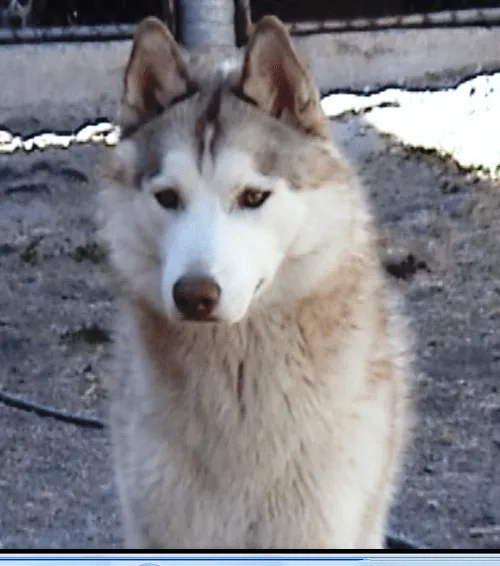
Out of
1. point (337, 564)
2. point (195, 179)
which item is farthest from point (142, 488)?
point (195, 179)

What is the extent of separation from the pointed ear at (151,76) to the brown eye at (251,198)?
0.47 feet

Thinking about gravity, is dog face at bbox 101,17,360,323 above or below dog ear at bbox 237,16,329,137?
below

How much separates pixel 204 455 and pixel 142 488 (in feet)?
0.24

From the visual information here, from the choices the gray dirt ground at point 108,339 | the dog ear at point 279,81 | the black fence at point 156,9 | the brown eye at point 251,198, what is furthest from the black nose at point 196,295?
the black fence at point 156,9

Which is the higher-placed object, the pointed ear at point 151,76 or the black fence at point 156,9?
the pointed ear at point 151,76

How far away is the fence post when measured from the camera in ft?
5.85

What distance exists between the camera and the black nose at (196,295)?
1.35m

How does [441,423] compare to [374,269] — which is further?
[441,423]

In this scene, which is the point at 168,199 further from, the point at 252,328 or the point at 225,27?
the point at 225,27

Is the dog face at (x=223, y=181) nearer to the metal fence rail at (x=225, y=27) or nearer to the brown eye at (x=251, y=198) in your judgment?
the brown eye at (x=251, y=198)

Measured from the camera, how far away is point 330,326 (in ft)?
4.90

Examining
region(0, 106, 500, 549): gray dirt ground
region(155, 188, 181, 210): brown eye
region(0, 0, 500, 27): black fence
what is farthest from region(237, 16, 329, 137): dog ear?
region(0, 0, 500, 27): black fence

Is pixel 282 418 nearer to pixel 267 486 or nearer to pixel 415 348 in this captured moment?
pixel 267 486

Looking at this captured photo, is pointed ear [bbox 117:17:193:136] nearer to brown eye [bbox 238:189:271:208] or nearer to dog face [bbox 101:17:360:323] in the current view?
dog face [bbox 101:17:360:323]
